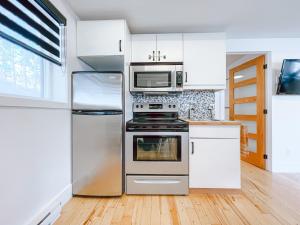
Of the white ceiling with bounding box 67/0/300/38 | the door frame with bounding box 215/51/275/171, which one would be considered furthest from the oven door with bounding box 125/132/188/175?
the white ceiling with bounding box 67/0/300/38

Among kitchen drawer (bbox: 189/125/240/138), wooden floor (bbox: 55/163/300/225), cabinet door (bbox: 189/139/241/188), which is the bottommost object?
wooden floor (bbox: 55/163/300/225)

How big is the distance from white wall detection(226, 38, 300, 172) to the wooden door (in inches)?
7.1

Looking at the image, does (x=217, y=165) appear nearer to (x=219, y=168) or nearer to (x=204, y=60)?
(x=219, y=168)

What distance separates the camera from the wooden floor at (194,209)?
1798 millimetres

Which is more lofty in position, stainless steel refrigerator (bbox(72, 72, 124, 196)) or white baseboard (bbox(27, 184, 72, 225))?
stainless steel refrigerator (bbox(72, 72, 124, 196))

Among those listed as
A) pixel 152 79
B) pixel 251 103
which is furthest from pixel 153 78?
pixel 251 103

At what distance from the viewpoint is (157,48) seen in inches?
107

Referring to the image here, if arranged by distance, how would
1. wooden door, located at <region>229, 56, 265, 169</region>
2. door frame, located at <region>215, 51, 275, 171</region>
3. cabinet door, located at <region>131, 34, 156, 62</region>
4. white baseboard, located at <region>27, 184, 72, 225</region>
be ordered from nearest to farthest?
white baseboard, located at <region>27, 184, 72, 225</region> → cabinet door, located at <region>131, 34, 156, 62</region> → door frame, located at <region>215, 51, 275, 171</region> → wooden door, located at <region>229, 56, 265, 169</region>

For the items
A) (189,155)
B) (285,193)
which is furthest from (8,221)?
(285,193)

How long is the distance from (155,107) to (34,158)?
1736mm

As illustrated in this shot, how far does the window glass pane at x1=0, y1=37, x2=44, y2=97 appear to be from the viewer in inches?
54.0

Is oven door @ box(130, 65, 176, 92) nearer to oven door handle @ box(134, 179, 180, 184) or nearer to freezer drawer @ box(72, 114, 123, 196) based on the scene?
freezer drawer @ box(72, 114, 123, 196)

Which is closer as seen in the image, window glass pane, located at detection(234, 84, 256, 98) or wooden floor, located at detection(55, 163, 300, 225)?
wooden floor, located at detection(55, 163, 300, 225)

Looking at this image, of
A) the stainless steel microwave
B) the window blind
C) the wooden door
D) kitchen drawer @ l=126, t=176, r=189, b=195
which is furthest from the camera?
the wooden door
